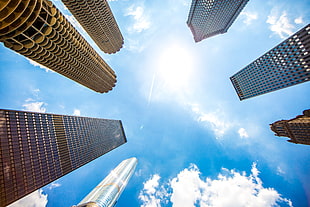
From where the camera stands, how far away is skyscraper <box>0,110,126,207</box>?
61.6m

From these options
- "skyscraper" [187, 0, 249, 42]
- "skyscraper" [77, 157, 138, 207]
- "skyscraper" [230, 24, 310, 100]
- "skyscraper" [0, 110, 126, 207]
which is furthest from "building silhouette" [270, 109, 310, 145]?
"skyscraper" [77, 157, 138, 207]

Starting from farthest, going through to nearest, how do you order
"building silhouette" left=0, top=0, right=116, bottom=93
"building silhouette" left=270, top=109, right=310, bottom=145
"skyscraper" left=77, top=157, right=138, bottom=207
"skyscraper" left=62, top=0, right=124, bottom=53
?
"skyscraper" left=77, top=157, right=138, bottom=207
"skyscraper" left=62, top=0, right=124, bottom=53
"building silhouette" left=270, top=109, right=310, bottom=145
"building silhouette" left=0, top=0, right=116, bottom=93

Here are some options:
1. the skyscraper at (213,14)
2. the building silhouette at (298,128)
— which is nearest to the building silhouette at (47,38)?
the skyscraper at (213,14)

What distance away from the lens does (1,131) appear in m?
61.9

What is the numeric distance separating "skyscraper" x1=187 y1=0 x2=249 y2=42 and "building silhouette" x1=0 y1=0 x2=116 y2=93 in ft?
387

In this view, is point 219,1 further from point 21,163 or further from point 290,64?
point 21,163

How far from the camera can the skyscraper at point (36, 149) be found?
6159 cm

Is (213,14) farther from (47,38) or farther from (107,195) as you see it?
(107,195)

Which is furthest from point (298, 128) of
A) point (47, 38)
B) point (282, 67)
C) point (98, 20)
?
point (98, 20)

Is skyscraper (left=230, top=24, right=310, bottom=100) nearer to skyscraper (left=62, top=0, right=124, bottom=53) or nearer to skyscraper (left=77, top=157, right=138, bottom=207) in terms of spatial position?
skyscraper (left=62, top=0, right=124, bottom=53)

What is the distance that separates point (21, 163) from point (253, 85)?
179 m

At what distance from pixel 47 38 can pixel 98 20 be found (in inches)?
3318

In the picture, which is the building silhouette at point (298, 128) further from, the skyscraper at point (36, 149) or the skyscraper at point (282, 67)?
the skyscraper at point (36, 149)

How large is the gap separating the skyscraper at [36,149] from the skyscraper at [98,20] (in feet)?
284
